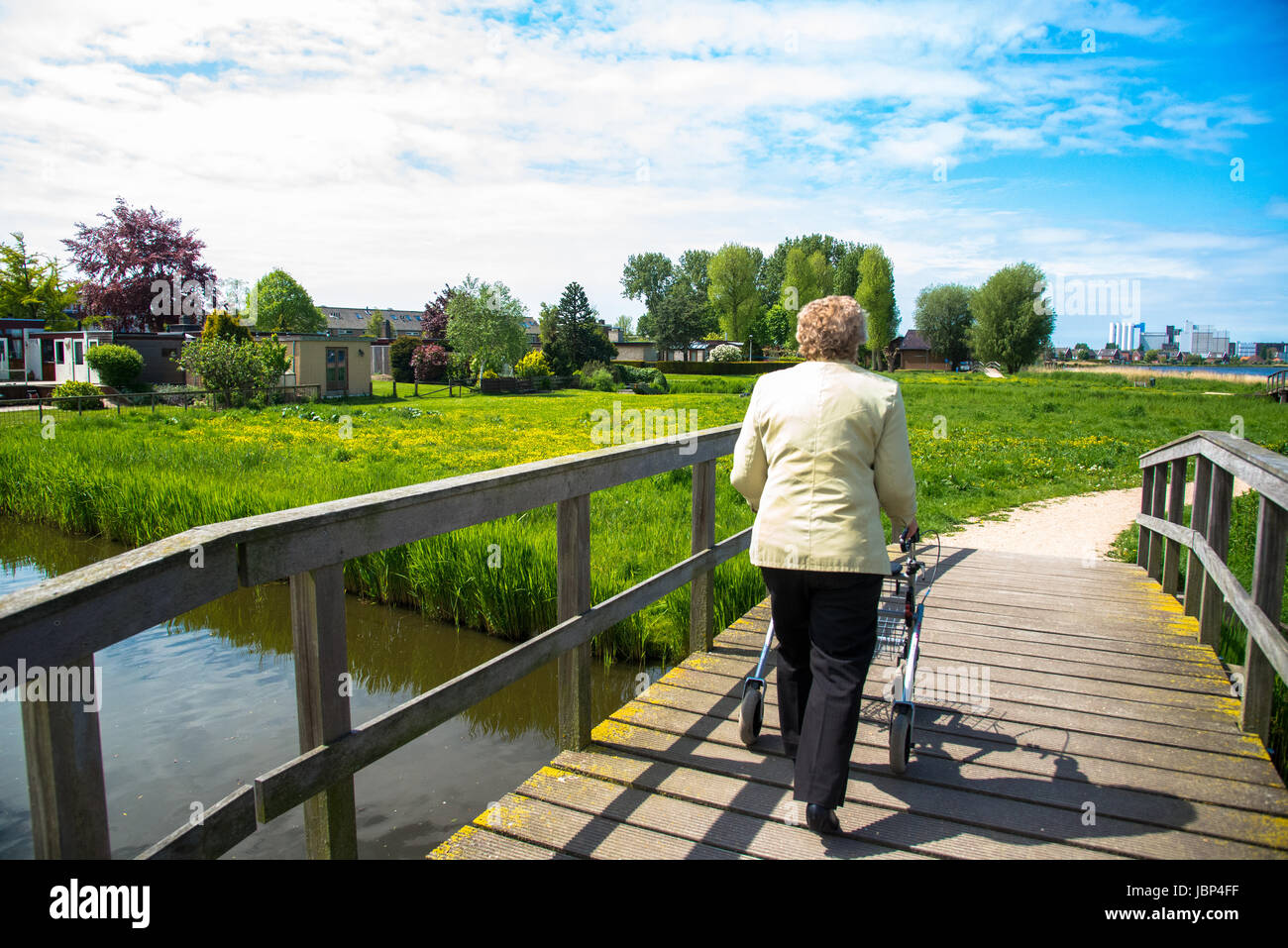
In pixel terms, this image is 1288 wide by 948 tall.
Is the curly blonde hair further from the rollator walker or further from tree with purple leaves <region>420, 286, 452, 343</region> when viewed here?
tree with purple leaves <region>420, 286, 452, 343</region>

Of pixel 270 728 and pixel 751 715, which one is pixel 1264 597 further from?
pixel 270 728

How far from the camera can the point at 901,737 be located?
308 centimetres

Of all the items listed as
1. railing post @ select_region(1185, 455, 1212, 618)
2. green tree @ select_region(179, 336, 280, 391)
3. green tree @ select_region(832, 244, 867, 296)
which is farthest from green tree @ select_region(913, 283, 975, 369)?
railing post @ select_region(1185, 455, 1212, 618)

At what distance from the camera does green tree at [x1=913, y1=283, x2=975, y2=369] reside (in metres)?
87.9

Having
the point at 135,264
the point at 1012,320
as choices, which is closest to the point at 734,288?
the point at 1012,320

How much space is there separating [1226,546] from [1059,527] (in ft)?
18.6

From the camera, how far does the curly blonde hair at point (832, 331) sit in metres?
2.79

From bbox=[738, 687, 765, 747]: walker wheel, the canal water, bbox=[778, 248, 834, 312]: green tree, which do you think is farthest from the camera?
bbox=[778, 248, 834, 312]: green tree

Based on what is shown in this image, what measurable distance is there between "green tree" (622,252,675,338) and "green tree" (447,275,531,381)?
64.1m

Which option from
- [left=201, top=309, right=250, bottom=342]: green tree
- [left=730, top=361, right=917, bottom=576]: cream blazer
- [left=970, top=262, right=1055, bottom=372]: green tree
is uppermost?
[left=970, top=262, right=1055, bottom=372]: green tree

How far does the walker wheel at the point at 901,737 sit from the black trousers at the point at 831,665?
0.44 metres

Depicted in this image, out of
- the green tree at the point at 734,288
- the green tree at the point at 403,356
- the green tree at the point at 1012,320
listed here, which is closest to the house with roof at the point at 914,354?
the green tree at the point at 1012,320

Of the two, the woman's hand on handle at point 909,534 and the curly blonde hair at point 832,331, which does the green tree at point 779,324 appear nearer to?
the woman's hand on handle at point 909,534
